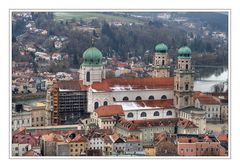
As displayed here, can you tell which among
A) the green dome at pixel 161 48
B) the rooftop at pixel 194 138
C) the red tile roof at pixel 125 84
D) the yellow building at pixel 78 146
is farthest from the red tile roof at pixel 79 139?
the green dome at pixel 161 48

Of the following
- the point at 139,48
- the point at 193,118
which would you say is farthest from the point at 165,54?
the point at 193,118

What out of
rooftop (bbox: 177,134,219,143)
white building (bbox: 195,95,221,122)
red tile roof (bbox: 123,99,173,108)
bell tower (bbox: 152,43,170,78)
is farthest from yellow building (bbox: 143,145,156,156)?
bell tower (bbox: 152,43,170,78)

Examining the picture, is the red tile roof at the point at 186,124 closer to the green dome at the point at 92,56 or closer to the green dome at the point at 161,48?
the green dome at the point at 161,48

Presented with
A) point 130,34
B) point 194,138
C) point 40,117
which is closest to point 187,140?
point 194,138

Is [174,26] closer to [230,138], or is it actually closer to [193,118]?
[193,118]

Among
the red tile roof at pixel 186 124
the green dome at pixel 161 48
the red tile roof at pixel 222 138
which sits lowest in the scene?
the red tile roof at pixel 222 138

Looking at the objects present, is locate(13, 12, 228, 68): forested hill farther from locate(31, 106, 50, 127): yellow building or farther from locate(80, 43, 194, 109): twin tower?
locate(31, 106, 50, 127): yellow building

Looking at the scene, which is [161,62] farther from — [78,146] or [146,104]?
[78,146]
